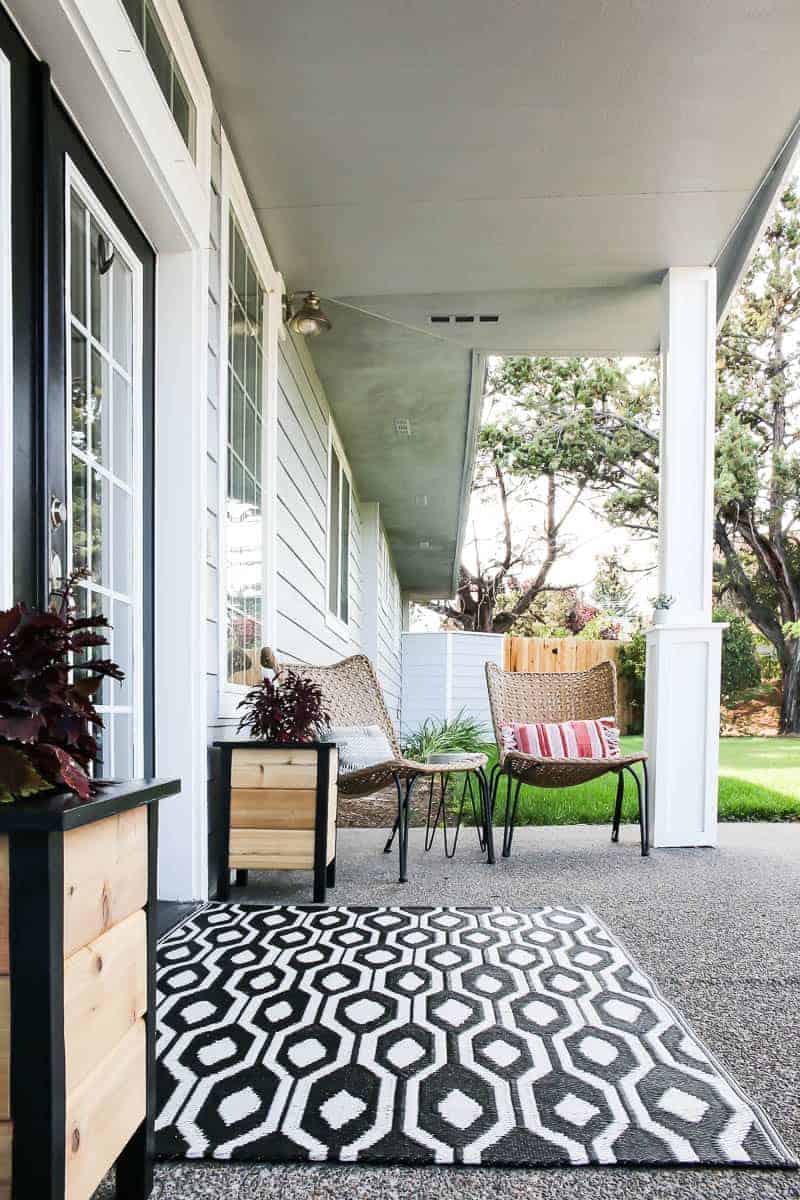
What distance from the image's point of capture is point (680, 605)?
4.00 m

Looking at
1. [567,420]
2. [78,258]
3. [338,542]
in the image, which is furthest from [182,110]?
[567,420]

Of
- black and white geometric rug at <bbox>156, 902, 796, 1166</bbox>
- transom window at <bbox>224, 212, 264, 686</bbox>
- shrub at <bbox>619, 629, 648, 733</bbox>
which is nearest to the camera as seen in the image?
black and white geometric rug at <bbox>156, 902, 796, 1166</bbox>

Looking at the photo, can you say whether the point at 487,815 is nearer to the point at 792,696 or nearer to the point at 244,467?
the point at 244,467

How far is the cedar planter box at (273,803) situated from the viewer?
109 inches

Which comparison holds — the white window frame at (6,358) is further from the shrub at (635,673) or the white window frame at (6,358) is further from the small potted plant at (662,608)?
the shrub at (635,673)

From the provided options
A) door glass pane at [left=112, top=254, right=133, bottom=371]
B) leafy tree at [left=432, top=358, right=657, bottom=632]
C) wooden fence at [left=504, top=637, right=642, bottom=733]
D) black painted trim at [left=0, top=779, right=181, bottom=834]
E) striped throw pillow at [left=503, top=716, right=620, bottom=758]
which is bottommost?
wooden fence at [left=504, top=637, right=642, bottom=733]

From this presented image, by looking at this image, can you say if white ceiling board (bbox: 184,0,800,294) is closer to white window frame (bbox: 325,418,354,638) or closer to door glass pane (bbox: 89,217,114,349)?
door glass pane (bbox: 89,217,114,349)

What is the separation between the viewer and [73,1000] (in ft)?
3.17

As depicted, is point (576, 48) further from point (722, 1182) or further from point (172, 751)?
point (722, 1182)

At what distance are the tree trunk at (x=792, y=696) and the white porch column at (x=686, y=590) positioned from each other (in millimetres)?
9828

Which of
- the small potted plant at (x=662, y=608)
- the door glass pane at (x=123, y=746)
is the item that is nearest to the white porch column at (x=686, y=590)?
the small potted plant at (x=662, y=608)

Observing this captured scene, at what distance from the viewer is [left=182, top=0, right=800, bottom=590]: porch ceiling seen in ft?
8.30

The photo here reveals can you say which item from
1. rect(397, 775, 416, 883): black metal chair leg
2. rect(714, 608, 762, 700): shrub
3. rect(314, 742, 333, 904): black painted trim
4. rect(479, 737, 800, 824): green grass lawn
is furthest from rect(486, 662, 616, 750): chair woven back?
rect(714, 608, 762, 700): shrub

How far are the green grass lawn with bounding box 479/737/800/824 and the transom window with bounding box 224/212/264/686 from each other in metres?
1.97
